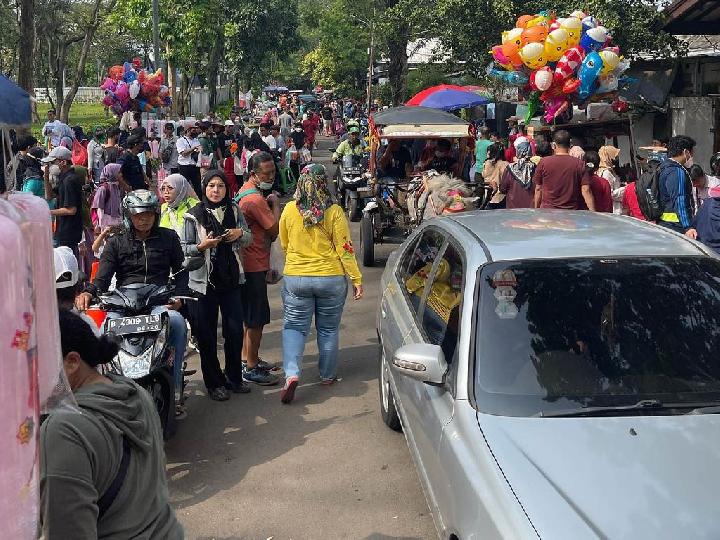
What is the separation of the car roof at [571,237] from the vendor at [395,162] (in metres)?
8.41

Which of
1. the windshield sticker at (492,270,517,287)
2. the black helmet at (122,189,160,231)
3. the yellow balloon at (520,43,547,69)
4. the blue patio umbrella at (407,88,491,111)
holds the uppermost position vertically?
the yellow balloon at (520,43,547,69)

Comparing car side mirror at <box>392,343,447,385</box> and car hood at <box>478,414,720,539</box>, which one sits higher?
car side mirror at <box>392,343,447,385</box>

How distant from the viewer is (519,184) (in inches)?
384

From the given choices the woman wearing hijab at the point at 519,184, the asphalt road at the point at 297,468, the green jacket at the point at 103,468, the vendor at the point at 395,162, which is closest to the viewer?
the green jacket at the point at 103,468

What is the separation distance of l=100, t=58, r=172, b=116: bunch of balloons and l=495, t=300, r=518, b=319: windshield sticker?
664 inches

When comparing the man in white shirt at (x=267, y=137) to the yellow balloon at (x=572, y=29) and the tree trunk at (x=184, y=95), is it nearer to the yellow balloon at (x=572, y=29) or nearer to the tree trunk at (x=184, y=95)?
the yellow balloon at (x=572, y=29)

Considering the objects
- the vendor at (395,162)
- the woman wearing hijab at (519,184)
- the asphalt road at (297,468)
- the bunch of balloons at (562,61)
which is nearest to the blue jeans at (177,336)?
the asphalt road at (297,468)

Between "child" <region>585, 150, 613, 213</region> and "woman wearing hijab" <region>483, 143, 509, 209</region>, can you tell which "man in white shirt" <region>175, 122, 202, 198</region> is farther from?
"child" <region>585, 150, 613, 213</region>

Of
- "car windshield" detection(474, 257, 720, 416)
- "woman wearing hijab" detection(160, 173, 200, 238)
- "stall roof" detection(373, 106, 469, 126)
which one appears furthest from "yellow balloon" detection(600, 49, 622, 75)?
"car windshield" detection(474, 257, 720, 416)

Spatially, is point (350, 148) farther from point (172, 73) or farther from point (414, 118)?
point (172, 73)

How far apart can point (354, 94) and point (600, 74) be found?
116ft

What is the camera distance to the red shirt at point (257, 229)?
672 cm

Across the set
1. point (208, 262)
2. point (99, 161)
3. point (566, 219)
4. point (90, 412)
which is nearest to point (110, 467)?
point (90, 412)

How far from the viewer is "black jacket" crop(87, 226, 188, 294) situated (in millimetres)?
5613
